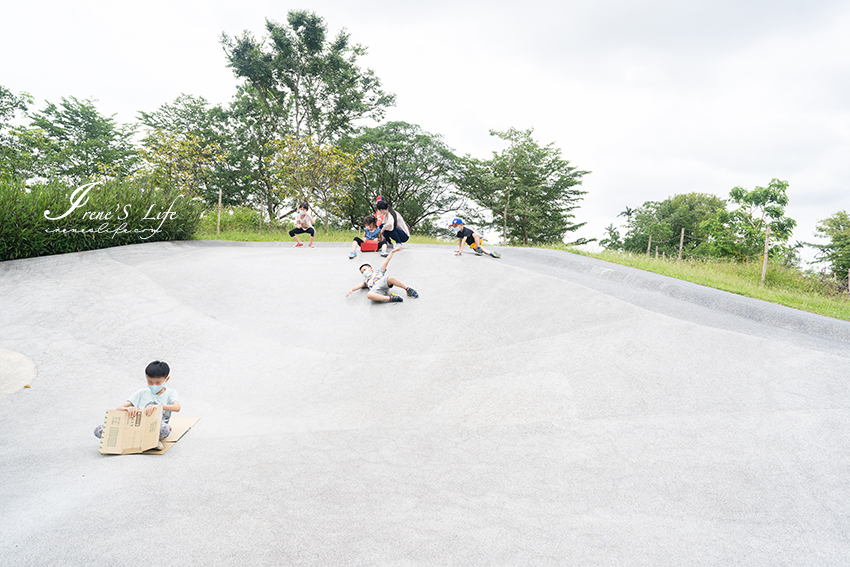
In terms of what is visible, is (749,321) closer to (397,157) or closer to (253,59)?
(397,157)

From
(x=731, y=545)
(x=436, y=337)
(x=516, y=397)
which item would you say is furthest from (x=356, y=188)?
(x=731, y=545)

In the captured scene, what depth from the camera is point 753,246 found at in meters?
27.8

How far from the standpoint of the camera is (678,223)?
43656 millimetres

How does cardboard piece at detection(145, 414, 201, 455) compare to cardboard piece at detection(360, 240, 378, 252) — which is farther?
cardboard piece at detection(360, 240, 378, 252)

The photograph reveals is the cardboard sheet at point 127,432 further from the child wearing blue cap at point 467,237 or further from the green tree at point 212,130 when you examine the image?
the green tree at point 212,130

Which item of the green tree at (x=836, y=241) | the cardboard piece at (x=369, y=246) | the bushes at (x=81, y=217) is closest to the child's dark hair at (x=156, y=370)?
the cardboard piece at (x=369, y=246)

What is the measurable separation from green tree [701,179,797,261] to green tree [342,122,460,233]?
20.4 metres

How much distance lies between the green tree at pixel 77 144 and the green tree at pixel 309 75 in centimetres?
1022

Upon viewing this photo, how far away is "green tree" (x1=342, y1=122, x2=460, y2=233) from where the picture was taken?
1010 inches

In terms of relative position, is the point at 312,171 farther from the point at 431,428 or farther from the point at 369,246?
the point at 431,428

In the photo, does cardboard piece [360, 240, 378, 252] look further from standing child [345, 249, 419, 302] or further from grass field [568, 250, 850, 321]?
grass field [568, 250, 850, 321]

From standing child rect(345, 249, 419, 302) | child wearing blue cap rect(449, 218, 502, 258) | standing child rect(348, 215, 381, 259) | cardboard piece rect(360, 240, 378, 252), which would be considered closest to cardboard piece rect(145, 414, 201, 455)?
standing child rect(345, 249, 419, 302)

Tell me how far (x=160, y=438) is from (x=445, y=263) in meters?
7.38

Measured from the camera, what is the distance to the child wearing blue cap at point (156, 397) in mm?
3734
